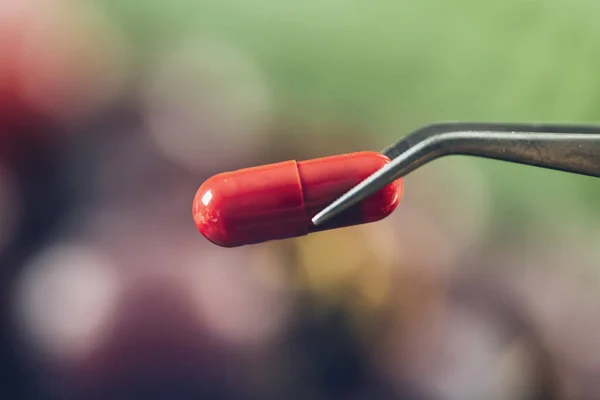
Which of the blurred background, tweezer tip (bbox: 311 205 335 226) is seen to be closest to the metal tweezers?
tweezer tip (bbox: 311 205 335 226)

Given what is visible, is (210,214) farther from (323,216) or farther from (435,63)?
(435,63)

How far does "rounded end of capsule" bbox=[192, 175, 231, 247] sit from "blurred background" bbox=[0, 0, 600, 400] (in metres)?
0.23

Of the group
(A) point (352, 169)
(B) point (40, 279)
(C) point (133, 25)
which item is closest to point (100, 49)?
(C) point (133, 25)

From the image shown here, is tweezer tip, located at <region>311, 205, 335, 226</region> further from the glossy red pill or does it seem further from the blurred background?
the blurred background

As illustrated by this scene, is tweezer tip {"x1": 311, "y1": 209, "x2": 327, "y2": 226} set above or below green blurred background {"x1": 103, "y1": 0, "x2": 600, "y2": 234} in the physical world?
below

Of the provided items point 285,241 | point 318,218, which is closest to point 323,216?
point 318,218

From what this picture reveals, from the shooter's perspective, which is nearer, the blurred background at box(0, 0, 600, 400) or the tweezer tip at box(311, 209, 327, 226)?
the tweezer tip at box(311, 209, 327, 226)

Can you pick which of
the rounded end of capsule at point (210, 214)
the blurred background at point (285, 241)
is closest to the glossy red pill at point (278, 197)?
the rounded end of capsule at point (210, 214)

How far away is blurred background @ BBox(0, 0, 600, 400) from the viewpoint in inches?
19.2

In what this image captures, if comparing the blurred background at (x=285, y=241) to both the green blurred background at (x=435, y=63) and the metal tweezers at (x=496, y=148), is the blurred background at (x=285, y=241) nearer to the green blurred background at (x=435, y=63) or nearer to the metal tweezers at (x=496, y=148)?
the green blurred background at (x=435, y=63)

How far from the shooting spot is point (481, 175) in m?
0.53

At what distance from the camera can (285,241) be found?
506 mm

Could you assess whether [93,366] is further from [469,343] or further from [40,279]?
[469,343]

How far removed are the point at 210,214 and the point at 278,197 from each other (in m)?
0.04
